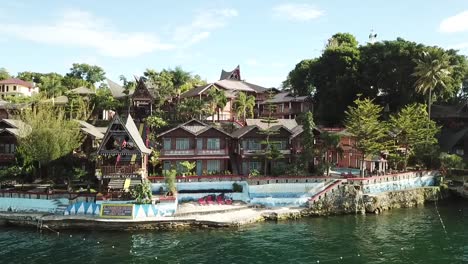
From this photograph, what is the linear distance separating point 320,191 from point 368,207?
5.88 m

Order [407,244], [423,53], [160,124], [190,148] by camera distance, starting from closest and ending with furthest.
→ [407,244]
[190,148]
[160,124]
[423,53]

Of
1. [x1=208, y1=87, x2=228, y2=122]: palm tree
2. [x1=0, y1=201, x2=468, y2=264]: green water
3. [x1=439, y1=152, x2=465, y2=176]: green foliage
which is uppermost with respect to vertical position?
[x1=208, y1=87, x2=228, y2=122]: palm tree

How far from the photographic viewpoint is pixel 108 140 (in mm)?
45500

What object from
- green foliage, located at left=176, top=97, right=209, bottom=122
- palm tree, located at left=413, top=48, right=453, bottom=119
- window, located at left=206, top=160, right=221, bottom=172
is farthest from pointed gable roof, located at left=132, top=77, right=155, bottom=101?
palm tree, located at left=413, top=48, right=453, bottom=119

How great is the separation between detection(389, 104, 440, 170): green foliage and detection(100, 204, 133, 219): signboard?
36329 millimetres

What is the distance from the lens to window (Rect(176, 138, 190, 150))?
52.7 metres

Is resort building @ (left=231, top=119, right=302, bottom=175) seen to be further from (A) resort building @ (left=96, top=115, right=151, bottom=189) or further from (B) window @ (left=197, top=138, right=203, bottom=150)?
(A) resort building @ (left=96, top=115, right=151, bottom=189)

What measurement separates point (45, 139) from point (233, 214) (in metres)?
24.5

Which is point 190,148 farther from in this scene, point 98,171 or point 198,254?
point 198,254

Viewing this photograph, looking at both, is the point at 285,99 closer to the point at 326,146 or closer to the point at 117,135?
the point at 326,146

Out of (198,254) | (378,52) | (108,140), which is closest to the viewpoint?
(198,254)

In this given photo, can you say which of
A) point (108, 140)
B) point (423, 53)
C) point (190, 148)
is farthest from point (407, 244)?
point (423, 53)

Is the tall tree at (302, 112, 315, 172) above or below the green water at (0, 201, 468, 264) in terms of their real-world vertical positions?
above

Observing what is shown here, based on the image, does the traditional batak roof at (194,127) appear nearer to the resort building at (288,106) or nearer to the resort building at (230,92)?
the resort building at (230,92)
